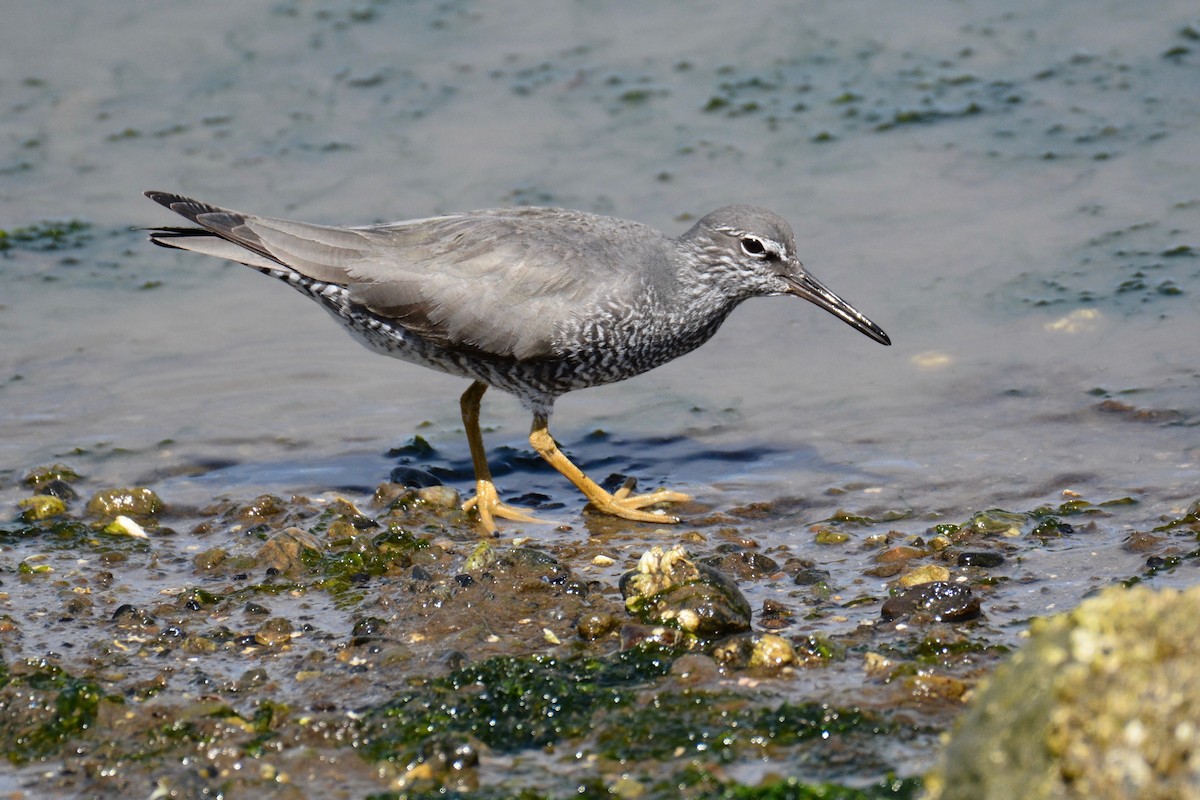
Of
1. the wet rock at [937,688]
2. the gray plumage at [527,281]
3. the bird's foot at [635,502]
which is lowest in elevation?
the bird's foot at [635,502]

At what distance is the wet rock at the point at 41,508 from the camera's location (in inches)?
247

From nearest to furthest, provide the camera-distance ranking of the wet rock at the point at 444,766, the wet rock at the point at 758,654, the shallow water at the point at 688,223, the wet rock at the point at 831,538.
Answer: the wet rock at the point at 444,766
the wet rock at the point at 758,654
the wet rock at the point at 831,538
the shallow water at the point at 688,223

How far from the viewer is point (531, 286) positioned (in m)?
6.33

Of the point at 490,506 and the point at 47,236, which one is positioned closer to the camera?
the point at 490,506

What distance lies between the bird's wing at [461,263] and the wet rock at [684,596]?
169 cm

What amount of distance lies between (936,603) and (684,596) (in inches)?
36.0

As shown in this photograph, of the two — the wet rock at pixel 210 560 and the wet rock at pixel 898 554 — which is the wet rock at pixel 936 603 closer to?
the wet rock at pixel 898 554

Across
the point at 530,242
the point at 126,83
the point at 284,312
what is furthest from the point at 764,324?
the point at 126,83

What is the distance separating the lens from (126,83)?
433 inches

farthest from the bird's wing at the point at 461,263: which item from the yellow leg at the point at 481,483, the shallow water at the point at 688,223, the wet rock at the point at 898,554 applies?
the wet rock at the point at 898,554

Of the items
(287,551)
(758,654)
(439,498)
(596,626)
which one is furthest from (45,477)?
(758,654)

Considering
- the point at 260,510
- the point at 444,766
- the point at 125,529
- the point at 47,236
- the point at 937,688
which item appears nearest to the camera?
the point at 444,766

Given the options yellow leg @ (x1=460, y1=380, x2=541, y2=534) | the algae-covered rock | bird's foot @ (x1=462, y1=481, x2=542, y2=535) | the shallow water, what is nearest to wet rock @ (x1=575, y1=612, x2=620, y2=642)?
the shallow water

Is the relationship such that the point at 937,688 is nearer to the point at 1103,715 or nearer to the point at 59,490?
the point at 1103,715
